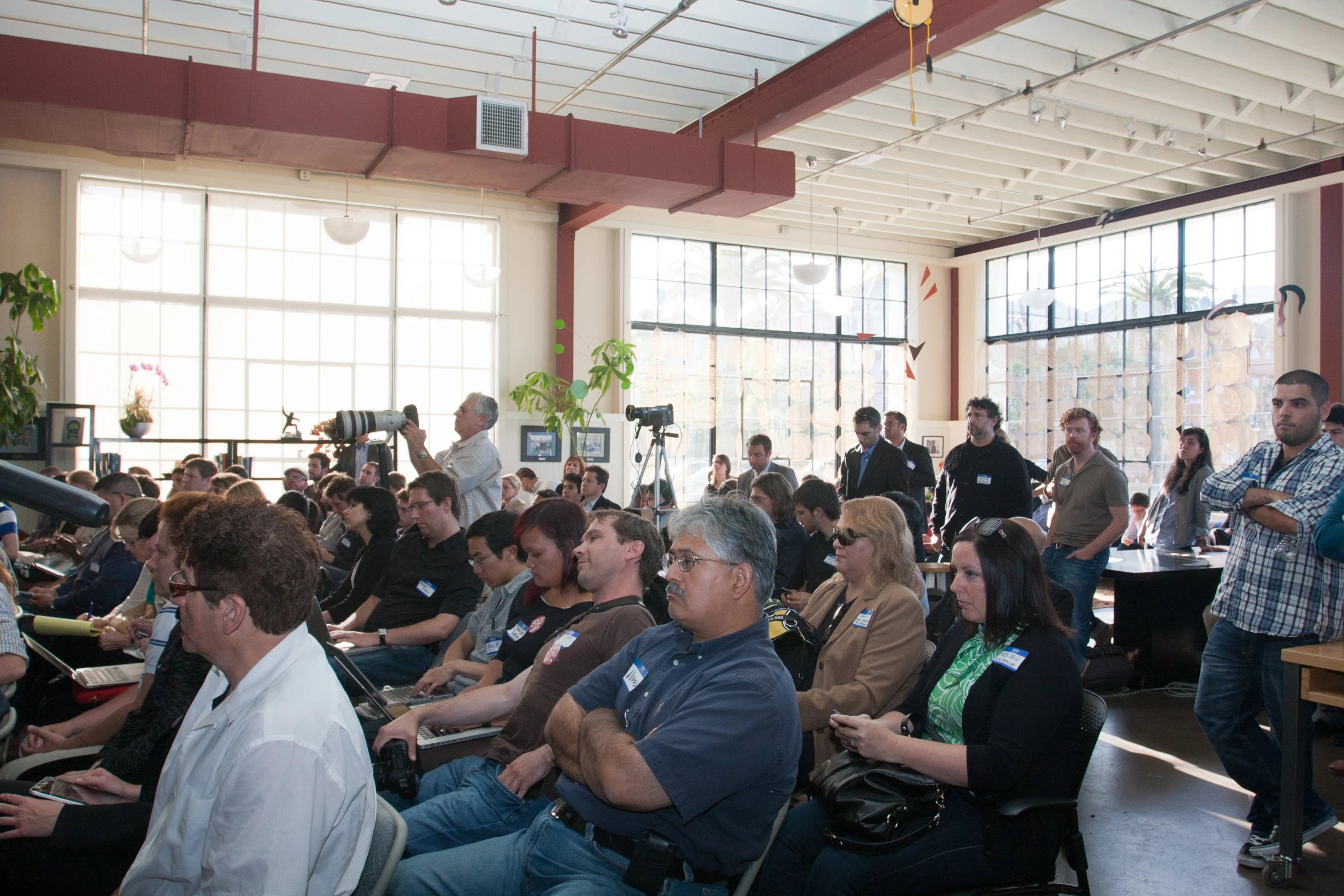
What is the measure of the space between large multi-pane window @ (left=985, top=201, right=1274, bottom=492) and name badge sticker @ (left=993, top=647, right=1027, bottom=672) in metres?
10.7

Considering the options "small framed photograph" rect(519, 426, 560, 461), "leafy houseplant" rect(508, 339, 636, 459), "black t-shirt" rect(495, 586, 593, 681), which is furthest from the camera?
"small framed photograph" rect(519, 426, 560, 461)

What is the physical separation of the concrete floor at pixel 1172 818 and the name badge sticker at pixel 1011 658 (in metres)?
1.31

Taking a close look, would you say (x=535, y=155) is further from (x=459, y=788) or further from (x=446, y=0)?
(x=459, y=788)

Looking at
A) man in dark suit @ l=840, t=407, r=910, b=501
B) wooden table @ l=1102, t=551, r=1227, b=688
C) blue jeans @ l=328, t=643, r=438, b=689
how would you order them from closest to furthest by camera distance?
blue jeans @ l=328, t=643, r=438, b=689, wooden table @ l=1102, t=551, r=1227, b=688, man in dark suit @ l=840, t=407, r=910, b=501

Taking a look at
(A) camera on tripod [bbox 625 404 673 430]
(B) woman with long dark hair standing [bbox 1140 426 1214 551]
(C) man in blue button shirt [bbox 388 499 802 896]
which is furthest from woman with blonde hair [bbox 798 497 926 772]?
(A) camera on tripod [bbox 625 404 673 430]

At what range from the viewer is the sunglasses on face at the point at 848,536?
3002 millimetres

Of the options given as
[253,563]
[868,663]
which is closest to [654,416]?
[868,663]

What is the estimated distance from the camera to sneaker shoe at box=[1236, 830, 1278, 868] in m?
3.08

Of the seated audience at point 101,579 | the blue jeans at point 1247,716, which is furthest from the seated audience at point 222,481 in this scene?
the blue jeans at point 1247,716

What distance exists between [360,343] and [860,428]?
280 inches

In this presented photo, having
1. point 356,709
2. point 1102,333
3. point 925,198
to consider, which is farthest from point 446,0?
point 1102,333

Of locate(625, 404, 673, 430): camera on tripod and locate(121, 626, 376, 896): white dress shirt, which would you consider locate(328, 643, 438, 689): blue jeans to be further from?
locate(625, 404, 673, 430): camera on tripod

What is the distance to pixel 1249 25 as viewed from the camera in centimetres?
734

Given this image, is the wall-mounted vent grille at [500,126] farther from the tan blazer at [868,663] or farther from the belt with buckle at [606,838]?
the belt with buckle at [606,838]
